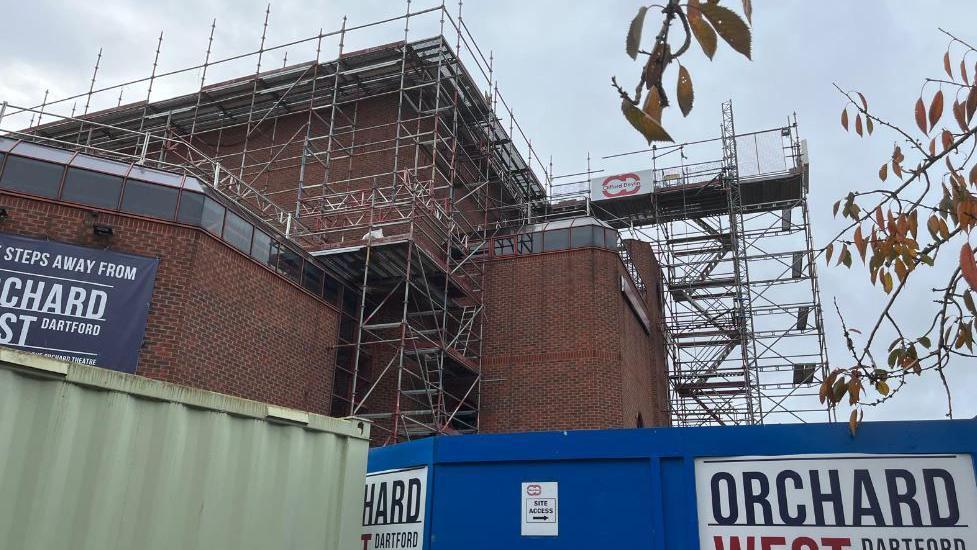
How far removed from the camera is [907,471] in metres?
5.62

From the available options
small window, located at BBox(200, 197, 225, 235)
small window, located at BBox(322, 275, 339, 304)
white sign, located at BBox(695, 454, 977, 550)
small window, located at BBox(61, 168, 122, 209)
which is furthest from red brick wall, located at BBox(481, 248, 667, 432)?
white sign, located at BBox(695, 454, 977, 550)

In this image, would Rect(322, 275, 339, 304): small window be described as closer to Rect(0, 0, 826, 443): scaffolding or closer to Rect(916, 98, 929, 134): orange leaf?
Rect(0, 0, 826, 443): scaffolding

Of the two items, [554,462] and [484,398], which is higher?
[484,398]

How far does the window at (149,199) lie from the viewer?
14.3m

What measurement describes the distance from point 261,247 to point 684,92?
48.4ft

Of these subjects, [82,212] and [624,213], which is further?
[624,213]

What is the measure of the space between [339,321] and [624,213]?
14478 millimetres

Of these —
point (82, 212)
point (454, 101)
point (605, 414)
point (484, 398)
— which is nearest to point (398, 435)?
point (484, 398)

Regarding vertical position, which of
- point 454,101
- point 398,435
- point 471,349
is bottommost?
point 398,435

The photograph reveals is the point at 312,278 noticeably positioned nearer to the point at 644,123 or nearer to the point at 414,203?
the point at 414,203

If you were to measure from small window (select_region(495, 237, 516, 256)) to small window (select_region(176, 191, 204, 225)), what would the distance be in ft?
28.9

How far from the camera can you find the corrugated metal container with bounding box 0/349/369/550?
458 cm

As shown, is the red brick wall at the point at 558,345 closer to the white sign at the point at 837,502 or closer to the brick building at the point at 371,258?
the brick building at the point at 371,258

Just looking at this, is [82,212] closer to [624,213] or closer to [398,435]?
[398,435]
